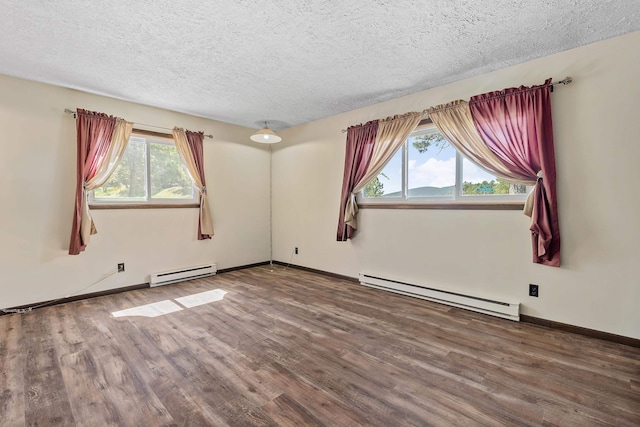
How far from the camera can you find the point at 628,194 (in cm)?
242

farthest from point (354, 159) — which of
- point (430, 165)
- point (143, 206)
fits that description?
point (143, 206)

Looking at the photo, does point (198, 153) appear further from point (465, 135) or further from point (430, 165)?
point (465, 135)

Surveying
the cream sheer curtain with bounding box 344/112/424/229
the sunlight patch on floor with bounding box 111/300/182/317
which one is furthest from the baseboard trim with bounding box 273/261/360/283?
A: the sunlight patch on floor with bounding box 111/300/182/317

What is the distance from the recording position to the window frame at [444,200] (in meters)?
3.03

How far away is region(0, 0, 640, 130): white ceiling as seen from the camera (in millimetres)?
2092

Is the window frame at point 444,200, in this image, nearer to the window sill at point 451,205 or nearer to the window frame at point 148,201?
the window sill at point 451,205

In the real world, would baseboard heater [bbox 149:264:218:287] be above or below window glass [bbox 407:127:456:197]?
below

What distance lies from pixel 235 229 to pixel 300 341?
3.08 metres

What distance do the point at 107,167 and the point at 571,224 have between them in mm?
5181

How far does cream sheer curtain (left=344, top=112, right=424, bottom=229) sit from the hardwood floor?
164cm

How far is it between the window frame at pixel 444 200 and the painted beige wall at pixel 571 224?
3.3 inches

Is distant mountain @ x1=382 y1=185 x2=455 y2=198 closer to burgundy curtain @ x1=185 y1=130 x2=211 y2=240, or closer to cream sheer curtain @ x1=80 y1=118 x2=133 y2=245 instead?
burgundy curtain @ x1=185 y1=130 x2=211 y2=240

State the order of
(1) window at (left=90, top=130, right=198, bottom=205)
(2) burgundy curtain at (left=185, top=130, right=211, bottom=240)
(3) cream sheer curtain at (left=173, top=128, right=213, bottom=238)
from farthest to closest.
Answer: (2) burgundy curtain at (left=185, top=130, right=211, bottom=240) < (3) cream sheer curtain at (left=173, top=128, right=213, bottom=238) < (1) window at (left=90, top=130, right=198, bottom=205)

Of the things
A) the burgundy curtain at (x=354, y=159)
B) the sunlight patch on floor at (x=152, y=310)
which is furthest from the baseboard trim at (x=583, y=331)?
the sunlight patch on floor at (x=152, y=310)
